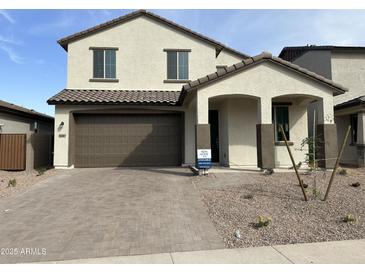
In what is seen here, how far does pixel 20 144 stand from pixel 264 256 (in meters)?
12.8

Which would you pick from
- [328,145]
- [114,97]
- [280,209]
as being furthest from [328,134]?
[114,97]

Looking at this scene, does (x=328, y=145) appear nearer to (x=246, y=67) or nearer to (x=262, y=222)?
(x=246, y=67)

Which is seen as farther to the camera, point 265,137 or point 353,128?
point 353,128

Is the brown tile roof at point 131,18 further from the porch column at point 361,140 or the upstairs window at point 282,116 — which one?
the porch column at point 361,140

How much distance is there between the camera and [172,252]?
431 centimetres

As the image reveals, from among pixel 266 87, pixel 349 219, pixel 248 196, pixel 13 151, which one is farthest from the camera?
pixel 13 151

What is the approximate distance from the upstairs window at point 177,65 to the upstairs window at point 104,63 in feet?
10.1

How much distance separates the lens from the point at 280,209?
6.27 m

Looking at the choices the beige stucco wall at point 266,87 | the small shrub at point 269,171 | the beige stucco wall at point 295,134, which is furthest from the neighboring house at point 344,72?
the small shrub at point 269,171

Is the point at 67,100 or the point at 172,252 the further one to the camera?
the point at 67,100
